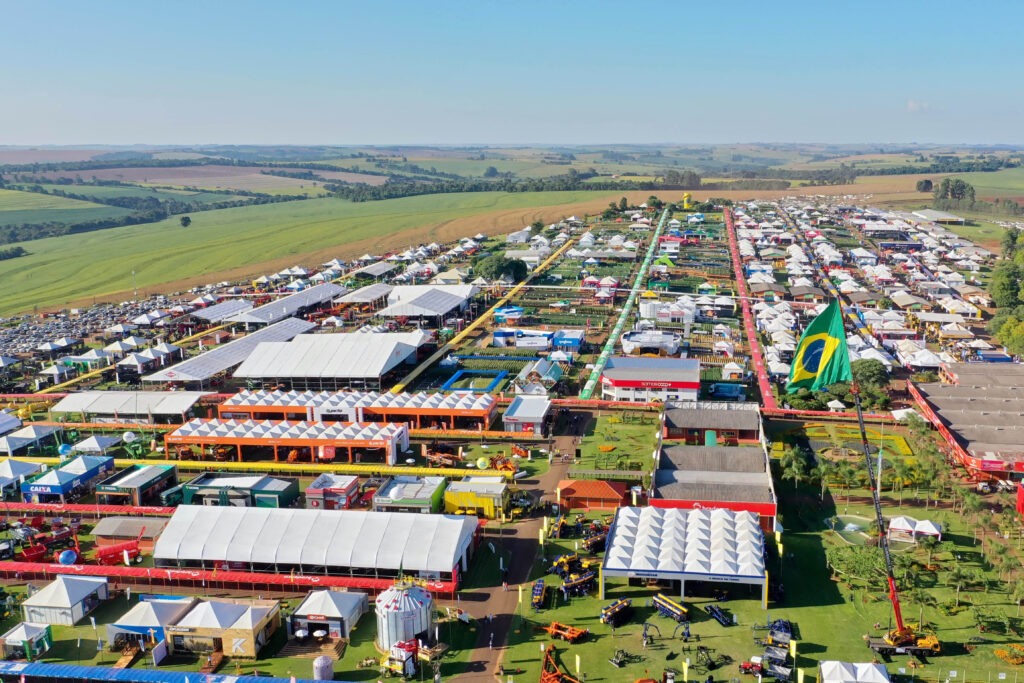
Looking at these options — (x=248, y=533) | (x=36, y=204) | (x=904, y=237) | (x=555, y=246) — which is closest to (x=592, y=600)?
(x=248, y=533)

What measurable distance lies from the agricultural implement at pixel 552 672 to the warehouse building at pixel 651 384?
21.0 metres

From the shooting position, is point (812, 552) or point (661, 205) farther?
point (661, 205)

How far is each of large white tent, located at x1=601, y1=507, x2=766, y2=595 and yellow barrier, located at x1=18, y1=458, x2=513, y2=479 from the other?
7.43m

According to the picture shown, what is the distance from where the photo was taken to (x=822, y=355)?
1866cm

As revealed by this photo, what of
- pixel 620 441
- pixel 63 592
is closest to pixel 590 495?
pixel 620 441

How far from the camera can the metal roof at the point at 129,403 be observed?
38.6m

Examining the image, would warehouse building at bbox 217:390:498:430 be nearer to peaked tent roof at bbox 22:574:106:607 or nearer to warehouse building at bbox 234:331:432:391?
warehouse building at bbox 234:331:432:391

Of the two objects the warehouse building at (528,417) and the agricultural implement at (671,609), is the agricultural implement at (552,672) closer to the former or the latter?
the agricultural implement at (671,609)

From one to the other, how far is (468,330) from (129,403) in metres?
22.7

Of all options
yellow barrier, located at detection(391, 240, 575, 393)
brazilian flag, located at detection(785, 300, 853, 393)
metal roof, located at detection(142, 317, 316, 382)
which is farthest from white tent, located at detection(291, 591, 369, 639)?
metal roof, located at detection(142, 317, 316, 382)

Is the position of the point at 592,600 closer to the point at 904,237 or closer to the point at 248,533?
the point at 248,533

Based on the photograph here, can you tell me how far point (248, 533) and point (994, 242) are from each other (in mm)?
90585

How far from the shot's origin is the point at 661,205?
124 meters

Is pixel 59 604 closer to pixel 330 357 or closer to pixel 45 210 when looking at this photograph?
pixel 330 357
